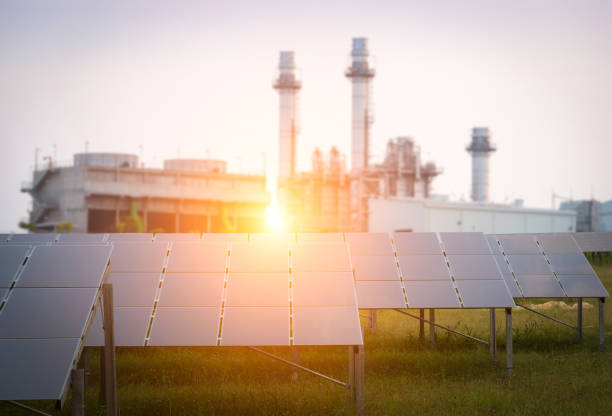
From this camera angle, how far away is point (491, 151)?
265 ft

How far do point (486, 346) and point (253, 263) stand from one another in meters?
8.29

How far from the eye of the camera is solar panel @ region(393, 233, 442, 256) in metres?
17.0

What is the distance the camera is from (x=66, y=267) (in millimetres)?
10172

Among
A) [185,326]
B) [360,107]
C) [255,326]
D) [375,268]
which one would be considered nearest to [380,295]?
[375,268]

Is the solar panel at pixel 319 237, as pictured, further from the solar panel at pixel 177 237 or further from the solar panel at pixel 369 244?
the solar panel at pixel 177 237

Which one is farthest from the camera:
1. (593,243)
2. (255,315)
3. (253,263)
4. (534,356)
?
(593,243)

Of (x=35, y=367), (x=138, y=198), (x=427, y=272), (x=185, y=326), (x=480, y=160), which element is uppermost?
(x=480, y=160)

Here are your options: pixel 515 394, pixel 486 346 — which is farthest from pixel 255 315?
pixel 486 346

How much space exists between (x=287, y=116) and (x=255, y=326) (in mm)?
65732

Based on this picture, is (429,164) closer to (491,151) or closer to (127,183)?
(491,151)

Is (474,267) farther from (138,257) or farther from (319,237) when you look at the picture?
(138,257)

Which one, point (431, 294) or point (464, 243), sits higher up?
point (464, 243)

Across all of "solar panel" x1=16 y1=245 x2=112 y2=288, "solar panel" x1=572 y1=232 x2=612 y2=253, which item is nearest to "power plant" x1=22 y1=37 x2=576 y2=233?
"solar panel" x1=572 y1=232 x2=612 y2=253

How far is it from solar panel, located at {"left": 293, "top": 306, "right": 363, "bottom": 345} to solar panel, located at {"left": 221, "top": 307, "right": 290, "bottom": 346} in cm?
20
